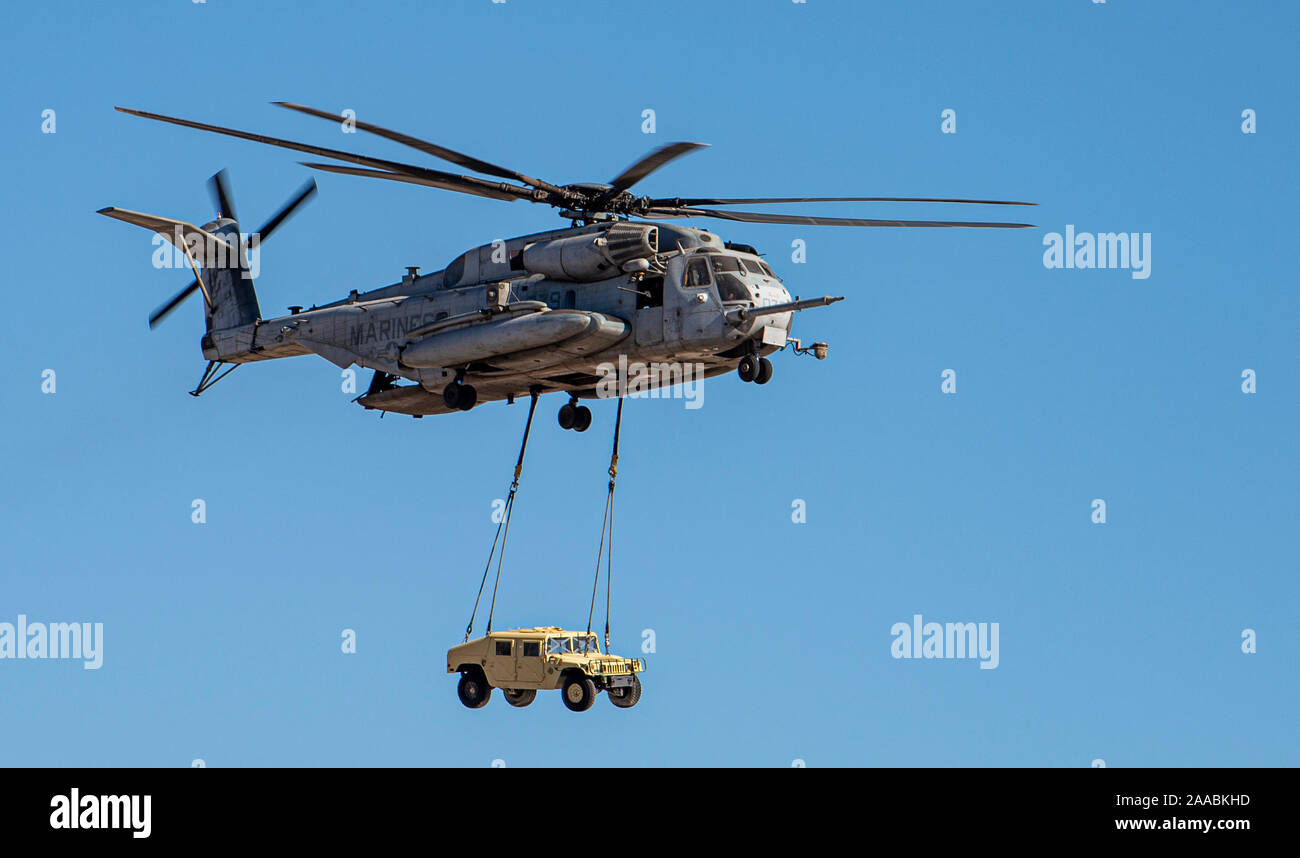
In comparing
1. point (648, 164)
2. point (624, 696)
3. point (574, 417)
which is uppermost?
point (648, 164)

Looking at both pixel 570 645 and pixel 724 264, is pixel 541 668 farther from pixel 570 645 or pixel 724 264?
pixel 724 264

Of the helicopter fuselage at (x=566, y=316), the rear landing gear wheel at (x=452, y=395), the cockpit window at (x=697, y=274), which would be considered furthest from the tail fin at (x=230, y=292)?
the cockpit window at (x=697, y=274)

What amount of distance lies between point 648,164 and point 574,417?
21.3ft

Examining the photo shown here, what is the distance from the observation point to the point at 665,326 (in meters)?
40.4

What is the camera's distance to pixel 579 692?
41.5m

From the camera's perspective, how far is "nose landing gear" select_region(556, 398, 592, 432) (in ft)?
144

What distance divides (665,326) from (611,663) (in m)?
6.87

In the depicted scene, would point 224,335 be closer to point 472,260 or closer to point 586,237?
point 472,260

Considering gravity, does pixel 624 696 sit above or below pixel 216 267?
below

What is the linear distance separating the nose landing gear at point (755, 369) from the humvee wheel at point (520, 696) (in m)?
7.85

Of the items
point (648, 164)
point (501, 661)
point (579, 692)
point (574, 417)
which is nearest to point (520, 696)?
point (501, 661)
